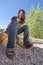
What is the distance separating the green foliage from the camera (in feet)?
90.5

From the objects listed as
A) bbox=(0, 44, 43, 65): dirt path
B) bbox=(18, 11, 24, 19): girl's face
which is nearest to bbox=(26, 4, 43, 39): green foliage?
bbox=(0, 44, 43, 65): dirt path

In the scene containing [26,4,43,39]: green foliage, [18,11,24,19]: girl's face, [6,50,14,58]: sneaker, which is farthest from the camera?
[26,4,43,39]: green foliage

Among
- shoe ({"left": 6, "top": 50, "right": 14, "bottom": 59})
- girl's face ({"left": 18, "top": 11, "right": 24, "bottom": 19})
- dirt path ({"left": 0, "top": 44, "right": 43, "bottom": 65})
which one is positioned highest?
girl's face ({"left": 18, "top": 11, "right": 24, "bottom": 19})

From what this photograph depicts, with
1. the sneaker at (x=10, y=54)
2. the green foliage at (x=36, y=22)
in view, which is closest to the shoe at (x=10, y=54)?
the sneaker at (x=10, y=54)

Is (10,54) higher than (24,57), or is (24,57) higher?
(10,54)

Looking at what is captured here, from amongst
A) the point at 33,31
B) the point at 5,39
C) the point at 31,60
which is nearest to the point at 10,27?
the point at 5,39

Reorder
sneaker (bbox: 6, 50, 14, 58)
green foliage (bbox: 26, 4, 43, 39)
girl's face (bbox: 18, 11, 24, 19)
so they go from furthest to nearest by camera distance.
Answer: green foliage (bbox: 26, 4, 43, 39), girl's face (bbox: 18, 11, 24, 19), sneaker (bbox: 6, 50, 14, 58)

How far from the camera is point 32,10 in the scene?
2881 centimetres

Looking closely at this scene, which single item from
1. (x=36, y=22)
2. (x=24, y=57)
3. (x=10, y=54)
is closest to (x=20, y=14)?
(x=10, y=54)

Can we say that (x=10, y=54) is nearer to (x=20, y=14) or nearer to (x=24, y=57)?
(x=24, y=57)

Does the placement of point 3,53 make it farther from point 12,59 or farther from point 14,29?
point 14,29

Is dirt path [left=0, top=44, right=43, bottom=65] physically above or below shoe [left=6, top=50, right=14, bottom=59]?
below

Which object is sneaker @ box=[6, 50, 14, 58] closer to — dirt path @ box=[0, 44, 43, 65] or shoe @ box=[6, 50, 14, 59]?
shoe @ box=[6, 50, 14, 59]

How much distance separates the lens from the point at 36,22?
28.3m
